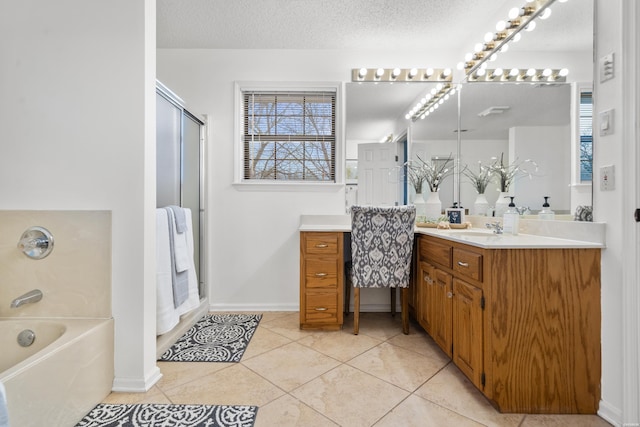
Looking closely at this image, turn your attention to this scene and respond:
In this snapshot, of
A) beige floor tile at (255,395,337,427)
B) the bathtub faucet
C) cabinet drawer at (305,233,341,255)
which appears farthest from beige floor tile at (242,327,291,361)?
the bathtub faucet

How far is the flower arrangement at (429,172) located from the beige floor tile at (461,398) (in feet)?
5.11

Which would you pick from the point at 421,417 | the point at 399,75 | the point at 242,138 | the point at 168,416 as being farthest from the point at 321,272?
the point at 399,75

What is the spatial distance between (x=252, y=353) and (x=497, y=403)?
1399 mm

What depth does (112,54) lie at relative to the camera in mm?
1572

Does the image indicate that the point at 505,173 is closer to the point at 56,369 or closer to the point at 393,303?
the point at 393,303

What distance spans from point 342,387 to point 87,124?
1.92m

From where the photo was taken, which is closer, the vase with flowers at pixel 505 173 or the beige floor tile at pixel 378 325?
the vase with flowers at pixel 505 173

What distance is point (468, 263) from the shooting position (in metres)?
1.59

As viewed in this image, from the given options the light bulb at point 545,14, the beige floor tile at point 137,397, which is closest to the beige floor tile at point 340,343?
the beige floor tile at point 137,397

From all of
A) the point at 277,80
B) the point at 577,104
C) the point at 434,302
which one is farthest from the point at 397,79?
the point at 434,302

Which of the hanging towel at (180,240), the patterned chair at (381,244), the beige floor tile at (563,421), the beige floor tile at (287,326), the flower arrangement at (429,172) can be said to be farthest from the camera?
the flower arrangement at (429,172)

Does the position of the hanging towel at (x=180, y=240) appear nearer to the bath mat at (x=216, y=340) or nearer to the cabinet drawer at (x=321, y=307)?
the bath mat at (x=216, y=340)

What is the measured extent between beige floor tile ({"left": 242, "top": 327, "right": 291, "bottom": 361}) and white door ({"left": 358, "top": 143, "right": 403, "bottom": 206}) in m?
1.38

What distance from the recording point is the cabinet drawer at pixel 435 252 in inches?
72.7
